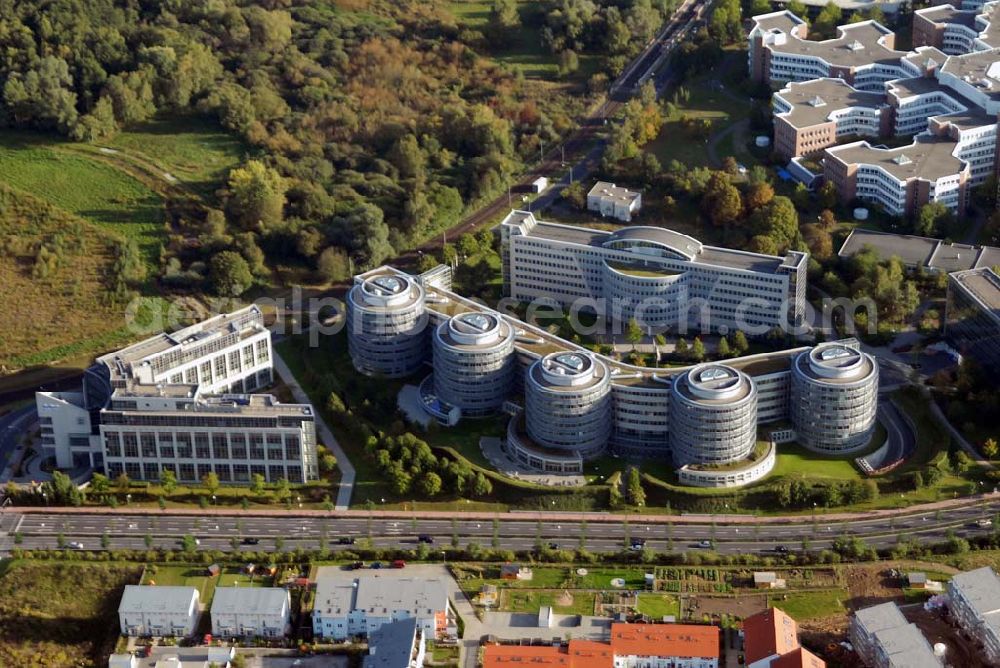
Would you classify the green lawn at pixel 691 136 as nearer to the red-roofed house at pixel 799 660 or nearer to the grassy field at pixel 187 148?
the grassy field at pixel 187 148

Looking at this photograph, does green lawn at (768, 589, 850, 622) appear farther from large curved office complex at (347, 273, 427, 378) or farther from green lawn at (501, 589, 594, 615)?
large curved office complex at (347, 273, 427, 378)

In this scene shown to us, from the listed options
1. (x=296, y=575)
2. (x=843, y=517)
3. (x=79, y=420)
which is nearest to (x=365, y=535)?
(x=296, y=575)

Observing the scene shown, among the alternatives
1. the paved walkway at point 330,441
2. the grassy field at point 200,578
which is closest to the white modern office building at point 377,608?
the grassy field at point 200,578

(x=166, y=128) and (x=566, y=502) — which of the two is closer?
(x=566, y=502)

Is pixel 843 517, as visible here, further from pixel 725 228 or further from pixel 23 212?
pixel 23 212

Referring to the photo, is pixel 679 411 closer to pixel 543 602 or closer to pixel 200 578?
pixel 543 602

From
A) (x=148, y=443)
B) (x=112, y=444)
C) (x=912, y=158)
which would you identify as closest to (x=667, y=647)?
(x=148, y=443)

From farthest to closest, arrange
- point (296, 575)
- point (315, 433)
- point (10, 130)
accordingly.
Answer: point (10, 130) → point (315, 433) → point (296, 575)
